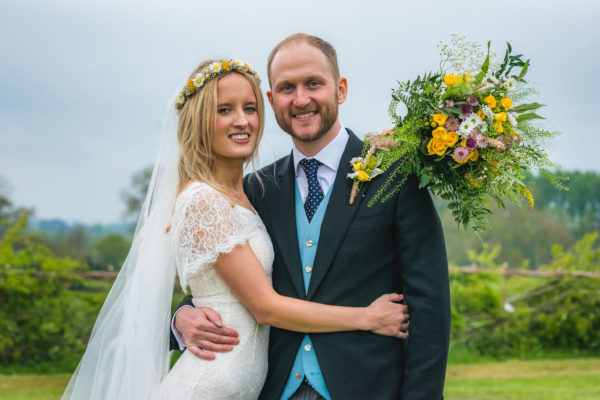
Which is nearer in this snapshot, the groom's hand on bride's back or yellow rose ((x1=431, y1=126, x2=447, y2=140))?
yellow rose ((x1=431, y1=126, x2=447, y2=140))

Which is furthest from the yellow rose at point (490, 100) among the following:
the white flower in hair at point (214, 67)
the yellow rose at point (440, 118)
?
the white flower in hair at point (214, 67)

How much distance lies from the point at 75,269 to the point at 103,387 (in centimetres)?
622

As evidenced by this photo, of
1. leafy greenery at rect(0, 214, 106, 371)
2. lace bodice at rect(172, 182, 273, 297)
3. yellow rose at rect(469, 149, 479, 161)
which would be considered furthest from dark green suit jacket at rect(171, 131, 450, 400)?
leafy greenery at rect(0, 214, 106, 371)

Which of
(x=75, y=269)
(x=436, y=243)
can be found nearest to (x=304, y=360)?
(x=436, y=243)

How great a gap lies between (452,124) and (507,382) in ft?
21.1

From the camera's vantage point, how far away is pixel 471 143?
8.23 ft

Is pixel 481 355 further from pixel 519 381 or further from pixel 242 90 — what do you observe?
pixel 242 90

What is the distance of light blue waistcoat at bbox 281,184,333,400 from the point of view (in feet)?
9.20

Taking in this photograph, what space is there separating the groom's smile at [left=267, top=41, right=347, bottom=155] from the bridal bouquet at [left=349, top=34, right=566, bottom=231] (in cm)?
44

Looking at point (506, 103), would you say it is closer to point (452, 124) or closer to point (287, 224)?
point (452, 124)

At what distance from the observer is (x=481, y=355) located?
915cm

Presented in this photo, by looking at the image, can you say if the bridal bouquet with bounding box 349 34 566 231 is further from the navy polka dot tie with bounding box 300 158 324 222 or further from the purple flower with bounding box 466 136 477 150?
the navy polka dot tie with bounding box 300 158 324 222

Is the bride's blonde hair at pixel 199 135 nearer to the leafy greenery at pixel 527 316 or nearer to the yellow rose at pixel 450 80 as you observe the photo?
the yellow rose at pixel 450 80

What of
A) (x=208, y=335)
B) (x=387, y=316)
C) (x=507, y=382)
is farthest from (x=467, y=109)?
(x=507, y=382)
